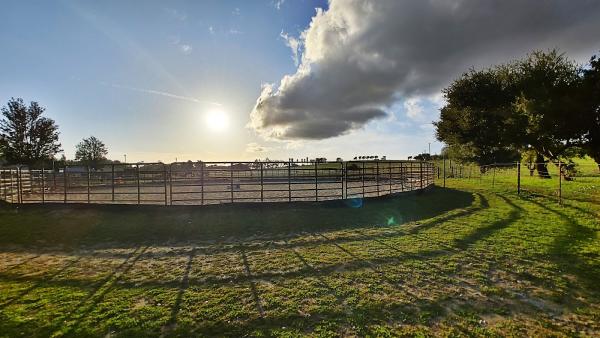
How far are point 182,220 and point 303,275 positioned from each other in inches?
257

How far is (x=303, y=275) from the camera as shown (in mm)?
5668

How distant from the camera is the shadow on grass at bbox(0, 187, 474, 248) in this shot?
30.0 feet

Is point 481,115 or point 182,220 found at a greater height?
point 481,115

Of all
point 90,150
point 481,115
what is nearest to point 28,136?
point 90,150

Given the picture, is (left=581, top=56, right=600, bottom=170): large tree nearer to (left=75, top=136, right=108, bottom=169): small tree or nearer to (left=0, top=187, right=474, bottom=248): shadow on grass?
(left=0, top=187, right=474, bottom=248): shadow on grass

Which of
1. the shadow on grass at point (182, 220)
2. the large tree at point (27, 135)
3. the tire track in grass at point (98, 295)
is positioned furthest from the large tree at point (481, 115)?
the large tree at point (27, 135)

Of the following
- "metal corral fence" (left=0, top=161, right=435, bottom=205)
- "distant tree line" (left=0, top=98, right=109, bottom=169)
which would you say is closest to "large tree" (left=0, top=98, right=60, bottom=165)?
"distant tree line" (left=0, top=98, right=109, bottom=169)

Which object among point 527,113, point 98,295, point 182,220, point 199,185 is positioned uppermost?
point 527,113

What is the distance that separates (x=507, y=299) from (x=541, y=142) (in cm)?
2631

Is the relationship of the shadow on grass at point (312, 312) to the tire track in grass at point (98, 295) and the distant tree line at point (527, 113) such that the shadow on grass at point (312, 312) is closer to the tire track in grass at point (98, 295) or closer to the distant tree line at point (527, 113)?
the tire track in grass at point (98, 295)

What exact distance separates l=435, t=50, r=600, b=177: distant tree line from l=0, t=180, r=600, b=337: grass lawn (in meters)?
13.6

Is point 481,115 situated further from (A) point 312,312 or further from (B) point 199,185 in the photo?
(A) point 312,312

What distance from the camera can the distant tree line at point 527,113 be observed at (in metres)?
21.8

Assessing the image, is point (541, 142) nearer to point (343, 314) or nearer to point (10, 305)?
point (343, 314)
